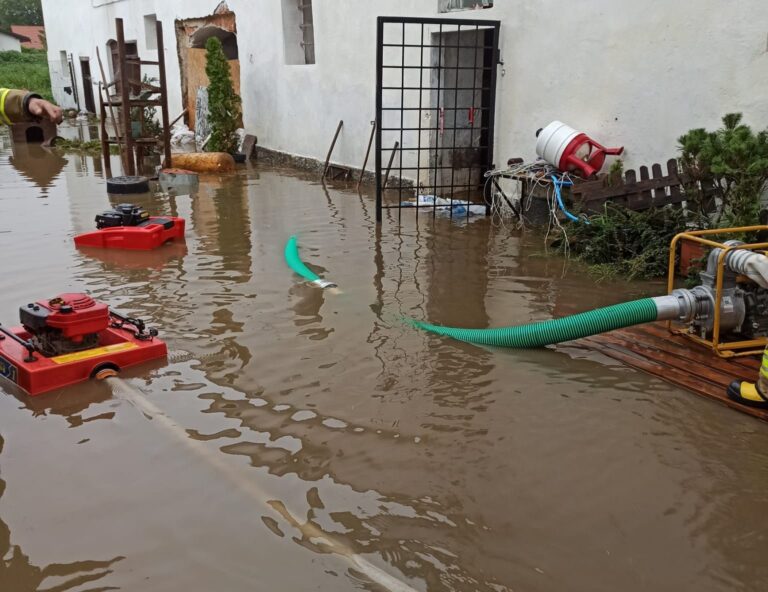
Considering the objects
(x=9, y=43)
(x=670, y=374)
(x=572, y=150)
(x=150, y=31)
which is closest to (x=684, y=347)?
(x=670, y=374)

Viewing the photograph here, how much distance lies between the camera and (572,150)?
7.41m

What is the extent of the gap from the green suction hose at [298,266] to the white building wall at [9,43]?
52492mm

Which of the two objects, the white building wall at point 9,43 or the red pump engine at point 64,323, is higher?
the white building wall at point 9,43

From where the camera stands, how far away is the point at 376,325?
520 centimetres

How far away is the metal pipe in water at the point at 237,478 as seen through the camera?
104 inches

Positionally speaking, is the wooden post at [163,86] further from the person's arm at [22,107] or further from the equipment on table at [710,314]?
the equipment on table at [710,314]

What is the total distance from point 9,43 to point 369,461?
189 ft

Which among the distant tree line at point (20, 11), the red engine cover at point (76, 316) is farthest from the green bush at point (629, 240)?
the distant tree line at point (20, 11)

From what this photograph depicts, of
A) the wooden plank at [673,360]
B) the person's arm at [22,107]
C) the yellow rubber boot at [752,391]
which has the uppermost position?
the person's arm at [22,107]

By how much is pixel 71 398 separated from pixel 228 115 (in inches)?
441

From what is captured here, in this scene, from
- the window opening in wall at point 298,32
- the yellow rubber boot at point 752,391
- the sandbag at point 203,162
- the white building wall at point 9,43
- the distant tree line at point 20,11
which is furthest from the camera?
the distant tree line at point 20,11

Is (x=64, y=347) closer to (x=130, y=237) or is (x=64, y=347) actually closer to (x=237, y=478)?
(x=237, y=478)

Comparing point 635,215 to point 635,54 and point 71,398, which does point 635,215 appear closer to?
point 635,54

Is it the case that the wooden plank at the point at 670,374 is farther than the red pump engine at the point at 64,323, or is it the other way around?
the red pump engine at the point at 64,323
